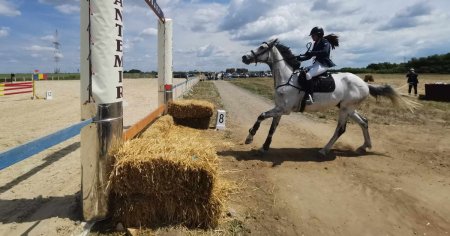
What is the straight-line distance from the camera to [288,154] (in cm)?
882

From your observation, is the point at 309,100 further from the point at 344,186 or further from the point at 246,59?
the point at 344,186

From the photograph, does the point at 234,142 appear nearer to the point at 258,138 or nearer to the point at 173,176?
the point at 258,138

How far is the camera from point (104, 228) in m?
4.56

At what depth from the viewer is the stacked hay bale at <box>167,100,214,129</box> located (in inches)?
459

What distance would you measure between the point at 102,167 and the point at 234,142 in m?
5.65

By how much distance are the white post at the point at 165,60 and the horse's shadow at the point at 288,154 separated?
4.32 metres

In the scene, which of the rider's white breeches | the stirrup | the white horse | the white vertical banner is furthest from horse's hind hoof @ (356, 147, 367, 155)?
the white vertical banner

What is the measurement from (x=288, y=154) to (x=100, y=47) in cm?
554

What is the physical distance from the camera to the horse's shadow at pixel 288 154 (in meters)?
8.29

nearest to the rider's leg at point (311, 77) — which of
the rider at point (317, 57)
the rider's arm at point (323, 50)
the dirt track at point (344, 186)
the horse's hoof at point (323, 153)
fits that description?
the rider at point (317, 57)

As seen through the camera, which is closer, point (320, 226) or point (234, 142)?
point (320, 226)

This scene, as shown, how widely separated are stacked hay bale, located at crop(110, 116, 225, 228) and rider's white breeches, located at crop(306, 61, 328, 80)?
4599mm

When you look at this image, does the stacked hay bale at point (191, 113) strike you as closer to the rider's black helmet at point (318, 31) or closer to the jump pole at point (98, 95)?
the rider's black helmet at point (318, 31)

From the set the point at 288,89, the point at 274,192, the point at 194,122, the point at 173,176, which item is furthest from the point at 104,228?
the point at 194,122
